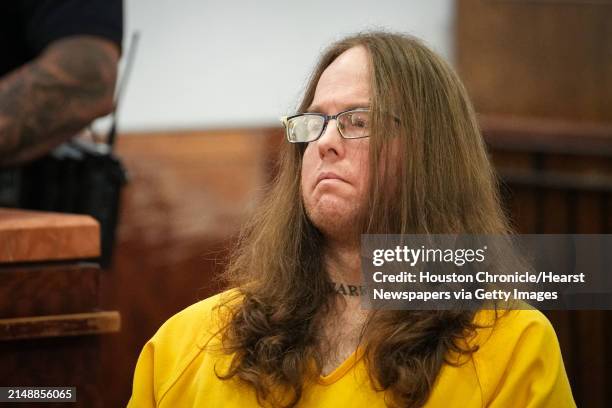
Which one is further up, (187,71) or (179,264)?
(187,71)

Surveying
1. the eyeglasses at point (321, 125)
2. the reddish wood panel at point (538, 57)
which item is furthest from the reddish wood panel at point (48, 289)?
the reddish wood panel at point (538, 57)

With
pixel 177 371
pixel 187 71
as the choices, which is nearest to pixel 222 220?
pixel 187 71

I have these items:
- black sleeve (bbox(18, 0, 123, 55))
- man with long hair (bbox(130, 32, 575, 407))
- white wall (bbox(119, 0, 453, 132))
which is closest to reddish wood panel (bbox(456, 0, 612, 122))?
white wall (bbox(119, 0, 453, 132))

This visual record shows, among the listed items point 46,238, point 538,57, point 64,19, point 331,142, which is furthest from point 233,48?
point 331,142

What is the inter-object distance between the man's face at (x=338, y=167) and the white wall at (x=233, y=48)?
2151 millimetres

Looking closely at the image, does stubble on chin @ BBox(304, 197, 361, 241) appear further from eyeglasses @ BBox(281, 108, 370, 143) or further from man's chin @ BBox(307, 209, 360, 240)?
eyeglasses @ BBox(281, 108, 370, 143)

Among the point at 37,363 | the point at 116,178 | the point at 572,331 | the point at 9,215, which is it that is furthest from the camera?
the point at 572,331

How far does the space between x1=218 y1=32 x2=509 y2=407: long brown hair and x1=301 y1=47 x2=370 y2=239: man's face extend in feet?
0.06

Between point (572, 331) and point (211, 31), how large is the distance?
1826 millimetres

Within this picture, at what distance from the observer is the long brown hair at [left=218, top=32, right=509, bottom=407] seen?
1.30 meters

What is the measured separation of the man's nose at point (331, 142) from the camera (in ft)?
4.51

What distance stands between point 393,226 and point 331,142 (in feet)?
0.52

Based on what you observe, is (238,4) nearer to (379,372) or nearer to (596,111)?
(596,111)

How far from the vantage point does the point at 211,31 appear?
3713 mm
